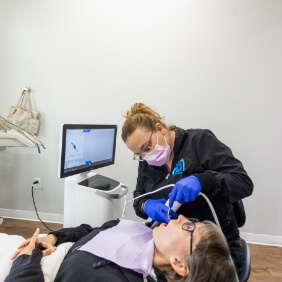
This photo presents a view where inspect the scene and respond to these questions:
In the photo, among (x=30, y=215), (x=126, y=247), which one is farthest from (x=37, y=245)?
(x=30, y=215)

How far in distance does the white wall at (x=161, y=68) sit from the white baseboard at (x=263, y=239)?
52 mm

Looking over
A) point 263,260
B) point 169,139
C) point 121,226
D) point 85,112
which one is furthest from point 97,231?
point 263,260

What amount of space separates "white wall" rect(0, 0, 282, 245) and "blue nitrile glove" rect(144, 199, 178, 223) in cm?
100

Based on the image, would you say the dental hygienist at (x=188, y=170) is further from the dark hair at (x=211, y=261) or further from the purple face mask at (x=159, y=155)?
the dark hair at (x=211, y=261)

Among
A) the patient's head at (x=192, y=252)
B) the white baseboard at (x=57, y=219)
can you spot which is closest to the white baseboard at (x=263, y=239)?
the white baseboard at (x=57, y=219)

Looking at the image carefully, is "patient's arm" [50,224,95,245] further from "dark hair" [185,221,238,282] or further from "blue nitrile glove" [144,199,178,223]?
"dark hair" [185,221,238,282]

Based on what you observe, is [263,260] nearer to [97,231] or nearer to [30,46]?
[97,231]

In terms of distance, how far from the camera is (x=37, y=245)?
1005 mm

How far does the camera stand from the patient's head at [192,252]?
782mm

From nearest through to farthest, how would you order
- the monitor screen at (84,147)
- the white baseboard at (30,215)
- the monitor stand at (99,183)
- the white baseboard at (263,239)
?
the monitor screen at (84,147)
the monitor stand at (99,183)
the white baseboard at (263,239)
the white baseboard at (30,215)

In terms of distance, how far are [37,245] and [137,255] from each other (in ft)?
1.38

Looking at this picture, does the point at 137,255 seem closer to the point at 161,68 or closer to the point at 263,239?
the point at 161,68

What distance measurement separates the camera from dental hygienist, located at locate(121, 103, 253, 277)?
1.02 meters

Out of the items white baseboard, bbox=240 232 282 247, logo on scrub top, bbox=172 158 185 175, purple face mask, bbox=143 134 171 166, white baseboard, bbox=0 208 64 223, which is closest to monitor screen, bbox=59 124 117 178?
purple face mask, bbox=143 134 171 166
